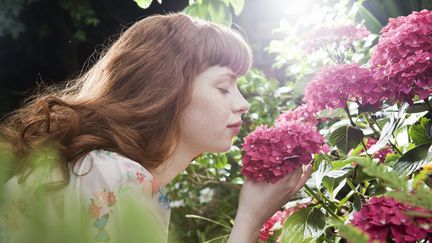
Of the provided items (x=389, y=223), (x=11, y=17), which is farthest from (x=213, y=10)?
(x=11, y=17)

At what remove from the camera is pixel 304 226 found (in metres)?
1.49

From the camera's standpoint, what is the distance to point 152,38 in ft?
4.89

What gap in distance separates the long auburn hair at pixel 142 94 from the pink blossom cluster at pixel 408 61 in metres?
0.36

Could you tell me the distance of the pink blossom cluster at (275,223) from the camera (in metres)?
1.70

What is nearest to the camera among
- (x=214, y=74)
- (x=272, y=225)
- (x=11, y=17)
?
(x=214, y=74)

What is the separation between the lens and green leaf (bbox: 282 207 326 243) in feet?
4.79

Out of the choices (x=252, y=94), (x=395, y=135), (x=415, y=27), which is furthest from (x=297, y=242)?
(x=252, y=94)

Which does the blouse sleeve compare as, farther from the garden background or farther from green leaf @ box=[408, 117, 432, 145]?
green leaf @ box=[408, 117, 432, 145]

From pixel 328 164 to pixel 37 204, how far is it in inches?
50.5

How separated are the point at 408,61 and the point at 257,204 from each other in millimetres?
444

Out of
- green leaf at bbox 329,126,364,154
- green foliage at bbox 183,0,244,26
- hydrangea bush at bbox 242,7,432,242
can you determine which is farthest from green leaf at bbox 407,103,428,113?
green foliage at bbox 183,0,244,26

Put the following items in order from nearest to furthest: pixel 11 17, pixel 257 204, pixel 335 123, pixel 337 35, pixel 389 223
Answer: pixel 389 223 → pixel 257 204 → pixel 335 123 → pixel 337 35 → pixel 11 17

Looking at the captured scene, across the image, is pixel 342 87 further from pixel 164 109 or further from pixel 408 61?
pixel 164 109

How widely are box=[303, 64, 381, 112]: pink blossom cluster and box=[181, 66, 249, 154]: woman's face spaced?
0.18 m
